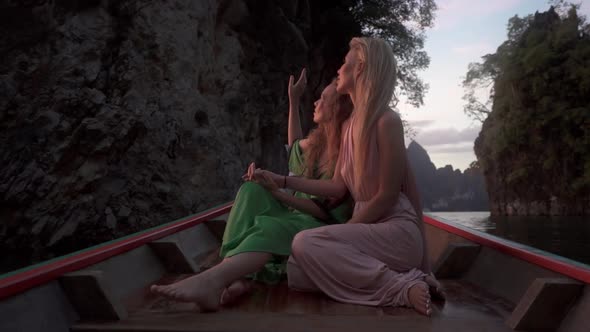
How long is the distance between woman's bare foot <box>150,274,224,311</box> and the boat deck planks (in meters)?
0.05

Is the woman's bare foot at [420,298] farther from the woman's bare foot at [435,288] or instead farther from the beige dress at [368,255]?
the woman's bare foot at [435,288]

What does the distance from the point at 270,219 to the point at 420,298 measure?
2.68 feet

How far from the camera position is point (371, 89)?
217cm

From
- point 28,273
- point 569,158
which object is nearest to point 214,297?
point 28,273

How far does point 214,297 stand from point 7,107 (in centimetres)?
651

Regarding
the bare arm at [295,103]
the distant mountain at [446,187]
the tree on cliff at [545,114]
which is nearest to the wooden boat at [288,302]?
the bare arm at [295,103]

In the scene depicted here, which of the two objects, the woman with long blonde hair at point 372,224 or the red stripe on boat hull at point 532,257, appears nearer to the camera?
the red stripe on boat hull at point 532,257

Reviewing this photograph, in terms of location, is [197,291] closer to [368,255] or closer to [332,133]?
[368,255]

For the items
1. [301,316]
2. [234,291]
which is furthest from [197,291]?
[301,316]

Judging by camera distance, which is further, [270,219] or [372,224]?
[270,219]

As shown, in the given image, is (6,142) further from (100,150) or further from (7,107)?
(100,150)

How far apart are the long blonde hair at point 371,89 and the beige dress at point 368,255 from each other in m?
0.05

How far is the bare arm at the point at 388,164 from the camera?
83.1 inches

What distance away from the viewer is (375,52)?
219cm
